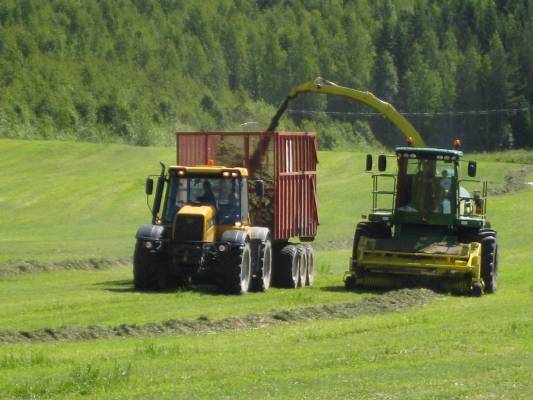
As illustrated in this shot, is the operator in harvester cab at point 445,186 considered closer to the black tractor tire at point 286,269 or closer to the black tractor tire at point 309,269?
the black tractor tire at point 286,269

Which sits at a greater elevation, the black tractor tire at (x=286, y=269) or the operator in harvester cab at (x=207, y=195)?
the operator in harvester cab at (x=207, y=195)

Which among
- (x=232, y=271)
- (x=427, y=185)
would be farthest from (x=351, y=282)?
(x=232, y=271)

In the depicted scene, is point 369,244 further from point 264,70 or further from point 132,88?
point 264,70

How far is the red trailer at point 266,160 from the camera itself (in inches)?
1085

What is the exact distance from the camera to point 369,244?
26656 millimetres

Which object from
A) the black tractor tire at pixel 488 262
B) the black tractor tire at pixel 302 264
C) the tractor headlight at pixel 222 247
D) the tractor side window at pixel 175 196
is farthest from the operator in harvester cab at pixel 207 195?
the black tractor tire at pixel 488 262

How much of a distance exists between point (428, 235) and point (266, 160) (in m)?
3.59

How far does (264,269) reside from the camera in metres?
26.6

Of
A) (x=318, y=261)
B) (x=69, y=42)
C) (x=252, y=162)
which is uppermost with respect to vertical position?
(x=69, y=42)

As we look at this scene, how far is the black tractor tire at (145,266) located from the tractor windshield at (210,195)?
977 mm

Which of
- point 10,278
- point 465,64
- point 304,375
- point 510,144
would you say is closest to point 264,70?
point 465,64

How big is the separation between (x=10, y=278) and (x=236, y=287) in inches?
238

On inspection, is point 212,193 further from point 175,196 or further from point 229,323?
point 229,323

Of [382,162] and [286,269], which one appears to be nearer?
[382,162]
